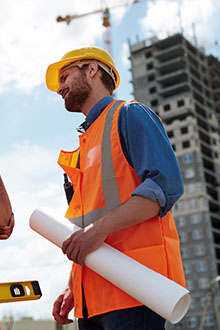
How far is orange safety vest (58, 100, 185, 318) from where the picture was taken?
7.52 ft

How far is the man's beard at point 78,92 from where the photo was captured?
2875 mm

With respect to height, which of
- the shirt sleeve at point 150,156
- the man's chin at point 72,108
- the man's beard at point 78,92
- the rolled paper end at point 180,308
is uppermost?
the man's beard at point 78,92

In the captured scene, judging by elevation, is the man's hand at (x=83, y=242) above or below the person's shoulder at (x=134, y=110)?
below

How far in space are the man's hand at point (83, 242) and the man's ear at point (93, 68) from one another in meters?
1.04

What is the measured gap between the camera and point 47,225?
2459 millimetres

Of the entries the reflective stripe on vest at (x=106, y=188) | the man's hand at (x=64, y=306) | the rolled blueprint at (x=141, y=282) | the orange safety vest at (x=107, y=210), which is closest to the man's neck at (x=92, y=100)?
the orange safety vest at (x=107, y=210)

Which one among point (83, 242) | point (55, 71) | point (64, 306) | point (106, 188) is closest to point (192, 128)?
point (55, 71)

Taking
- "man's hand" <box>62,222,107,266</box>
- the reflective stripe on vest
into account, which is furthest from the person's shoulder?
"man's hand" <box>62,222,107,266</box>

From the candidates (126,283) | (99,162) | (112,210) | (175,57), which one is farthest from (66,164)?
(175,57)

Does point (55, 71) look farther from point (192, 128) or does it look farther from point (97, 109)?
point (192, 128)

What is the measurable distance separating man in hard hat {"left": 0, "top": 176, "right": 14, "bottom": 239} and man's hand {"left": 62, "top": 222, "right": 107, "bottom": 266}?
0.94ft

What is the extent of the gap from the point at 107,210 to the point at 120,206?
0.56 feet

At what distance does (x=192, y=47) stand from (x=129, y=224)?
295ft

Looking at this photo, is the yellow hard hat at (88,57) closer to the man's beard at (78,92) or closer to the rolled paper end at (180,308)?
the man's beard at (78,92)
